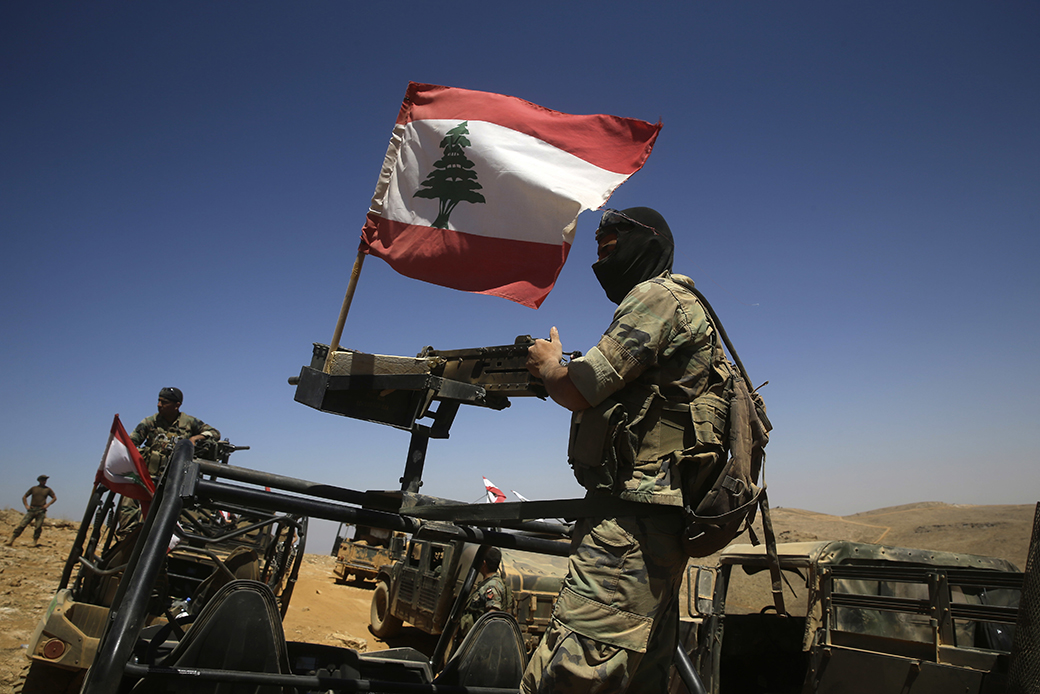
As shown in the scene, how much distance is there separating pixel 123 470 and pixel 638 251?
138 inches

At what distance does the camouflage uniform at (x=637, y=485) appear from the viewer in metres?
1.72

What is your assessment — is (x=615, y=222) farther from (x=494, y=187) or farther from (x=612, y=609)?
(x=494, y=187)

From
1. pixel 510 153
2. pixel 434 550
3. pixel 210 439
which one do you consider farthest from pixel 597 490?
pixel 434 550

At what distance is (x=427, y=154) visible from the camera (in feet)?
13.1

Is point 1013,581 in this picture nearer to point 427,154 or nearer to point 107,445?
point 427,154

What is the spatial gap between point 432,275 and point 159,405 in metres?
5.58

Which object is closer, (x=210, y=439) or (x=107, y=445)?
(x=107, y=445)

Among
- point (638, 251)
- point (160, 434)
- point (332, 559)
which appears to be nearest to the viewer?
point (638, 251)

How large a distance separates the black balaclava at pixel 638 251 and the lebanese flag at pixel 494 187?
111 cm

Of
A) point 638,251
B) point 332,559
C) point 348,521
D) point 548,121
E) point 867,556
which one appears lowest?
point 332,559

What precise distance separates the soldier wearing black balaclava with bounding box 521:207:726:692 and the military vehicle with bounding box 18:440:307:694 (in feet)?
3.73

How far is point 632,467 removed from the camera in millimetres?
1903

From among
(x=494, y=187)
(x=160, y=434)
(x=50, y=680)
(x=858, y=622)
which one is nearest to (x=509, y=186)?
(x=494, y=187)

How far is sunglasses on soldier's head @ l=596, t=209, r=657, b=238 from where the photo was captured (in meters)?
2.30
